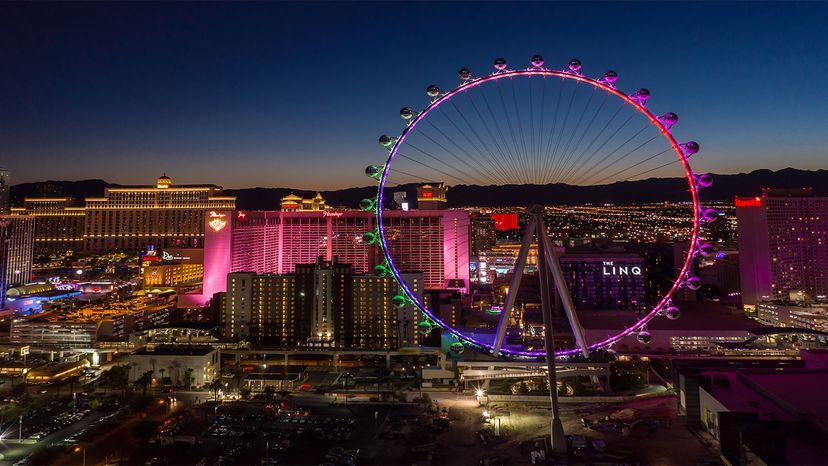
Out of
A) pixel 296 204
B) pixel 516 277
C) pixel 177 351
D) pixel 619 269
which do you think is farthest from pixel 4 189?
pixel 516 277

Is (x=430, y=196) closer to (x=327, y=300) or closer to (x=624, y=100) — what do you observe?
(x=327, y=300)

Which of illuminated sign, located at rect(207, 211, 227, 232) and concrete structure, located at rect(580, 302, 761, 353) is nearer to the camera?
concrete structure, located at rect(580, 302, 761, 353)

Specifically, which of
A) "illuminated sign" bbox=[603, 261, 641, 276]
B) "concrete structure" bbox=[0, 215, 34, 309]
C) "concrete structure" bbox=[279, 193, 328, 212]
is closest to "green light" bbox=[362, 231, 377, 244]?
"illuminated sign" bbox=[603, 261, 641, 276]

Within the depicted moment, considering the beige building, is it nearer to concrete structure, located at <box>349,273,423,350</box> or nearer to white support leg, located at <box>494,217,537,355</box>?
concrete structure, located at <box>349,273,423,350</box>

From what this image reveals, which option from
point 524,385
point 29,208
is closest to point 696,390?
point 524,385

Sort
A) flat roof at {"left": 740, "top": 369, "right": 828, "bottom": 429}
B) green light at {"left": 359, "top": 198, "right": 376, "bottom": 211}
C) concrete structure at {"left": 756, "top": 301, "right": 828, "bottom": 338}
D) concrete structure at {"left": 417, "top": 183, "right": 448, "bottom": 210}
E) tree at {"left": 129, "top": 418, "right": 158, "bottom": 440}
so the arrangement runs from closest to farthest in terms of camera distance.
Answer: green light at {"left": 359, "top": 198, "right": 376, "bottom": 211}
flat roof at {"left": 740, "top": 369, "right": 828, "bottom": 429}
tree at {"left": 129, "top": 418, "right": 158, "bottom": 440}
concrete structure at {"left": 756, "top": 301, "right": 828, "bottom": 338}
concrete structure at {"left": 417, "top": 183, "right": 448, "bottom": 210}

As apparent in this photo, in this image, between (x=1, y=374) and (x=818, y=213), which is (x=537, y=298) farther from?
(x=1, y=374)
